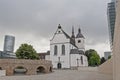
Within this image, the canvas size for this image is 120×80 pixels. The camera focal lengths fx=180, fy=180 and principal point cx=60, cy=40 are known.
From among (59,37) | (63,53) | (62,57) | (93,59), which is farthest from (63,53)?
(93,59)

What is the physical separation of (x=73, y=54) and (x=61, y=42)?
5443 mm

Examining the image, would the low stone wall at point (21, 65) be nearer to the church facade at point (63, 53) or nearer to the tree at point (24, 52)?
the tree at point (24, 52)

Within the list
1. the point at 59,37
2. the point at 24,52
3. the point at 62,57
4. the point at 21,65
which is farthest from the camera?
the point at 59,37

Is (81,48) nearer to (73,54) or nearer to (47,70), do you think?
(73,54)

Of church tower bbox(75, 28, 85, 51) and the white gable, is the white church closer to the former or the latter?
the white gable

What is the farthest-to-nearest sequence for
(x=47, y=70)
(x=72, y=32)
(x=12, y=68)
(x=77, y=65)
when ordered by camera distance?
(x=72, y=32), (x=77, y=65), (x=47, y=70), (x=12, y=68)

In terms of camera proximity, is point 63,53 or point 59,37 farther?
point 59,37

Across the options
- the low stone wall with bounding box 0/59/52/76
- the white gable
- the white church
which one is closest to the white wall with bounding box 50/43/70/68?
the white church

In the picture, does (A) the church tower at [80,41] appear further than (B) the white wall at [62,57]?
Yes

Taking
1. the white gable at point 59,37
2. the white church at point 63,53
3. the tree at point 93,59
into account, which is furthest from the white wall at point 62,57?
the tree at point 93,59

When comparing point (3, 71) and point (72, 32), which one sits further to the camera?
point (72, 32)

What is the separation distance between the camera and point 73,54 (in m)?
56.8

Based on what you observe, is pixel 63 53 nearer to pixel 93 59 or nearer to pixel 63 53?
pixel 63 53

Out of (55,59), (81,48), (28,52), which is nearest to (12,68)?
(28,52)
